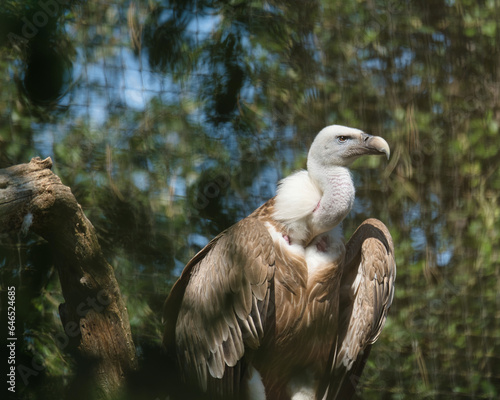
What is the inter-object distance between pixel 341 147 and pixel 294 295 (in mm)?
738

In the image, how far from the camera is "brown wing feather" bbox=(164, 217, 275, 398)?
282 centimetres

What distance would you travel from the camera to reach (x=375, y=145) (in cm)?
307

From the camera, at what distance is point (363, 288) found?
10.4ft

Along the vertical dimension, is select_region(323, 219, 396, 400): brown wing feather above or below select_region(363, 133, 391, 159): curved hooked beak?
below

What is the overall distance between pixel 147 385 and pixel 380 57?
4182mm

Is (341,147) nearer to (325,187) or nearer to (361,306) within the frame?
(325,187)

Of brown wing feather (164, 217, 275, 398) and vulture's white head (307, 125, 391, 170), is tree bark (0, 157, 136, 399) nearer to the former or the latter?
brown wing feather (164, 217, 275, 398)

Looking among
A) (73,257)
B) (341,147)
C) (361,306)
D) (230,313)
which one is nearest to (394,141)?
(341,147)

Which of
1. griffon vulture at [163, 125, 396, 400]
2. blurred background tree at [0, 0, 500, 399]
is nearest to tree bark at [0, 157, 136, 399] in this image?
blurred background tree at [0, 0, 500, 399]

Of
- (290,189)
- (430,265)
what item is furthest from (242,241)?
(430,265)

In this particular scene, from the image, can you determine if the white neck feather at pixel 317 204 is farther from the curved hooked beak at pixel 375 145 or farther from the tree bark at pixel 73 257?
the tree bark at pixel 73 257

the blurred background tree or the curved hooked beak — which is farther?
the curved hooked beak

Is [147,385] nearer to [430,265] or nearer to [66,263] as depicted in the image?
[66,263]

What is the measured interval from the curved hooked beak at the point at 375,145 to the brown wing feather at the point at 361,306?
1.38ft
